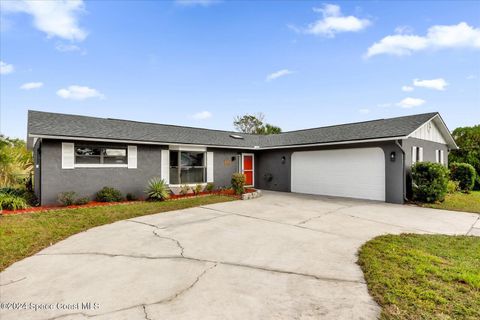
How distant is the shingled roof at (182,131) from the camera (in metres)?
9.61

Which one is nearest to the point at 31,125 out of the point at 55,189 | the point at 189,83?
the point at 55,189

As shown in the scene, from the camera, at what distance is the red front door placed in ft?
52.0

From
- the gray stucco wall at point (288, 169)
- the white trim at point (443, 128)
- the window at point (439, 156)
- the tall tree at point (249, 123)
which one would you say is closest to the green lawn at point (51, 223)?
the gray stucco wall at point (288, 169)

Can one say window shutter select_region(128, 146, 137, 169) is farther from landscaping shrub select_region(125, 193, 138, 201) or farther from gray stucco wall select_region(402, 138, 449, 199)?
gray stucco wall select_region(402, 138, 449, 199)

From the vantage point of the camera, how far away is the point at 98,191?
10.1 m

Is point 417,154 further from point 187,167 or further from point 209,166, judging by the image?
point 187,167

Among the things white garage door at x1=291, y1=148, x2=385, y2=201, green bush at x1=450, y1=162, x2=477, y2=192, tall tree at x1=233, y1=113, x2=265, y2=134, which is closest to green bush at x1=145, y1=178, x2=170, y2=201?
white garage door at x1=291, y1=148, x2=385, y2=201

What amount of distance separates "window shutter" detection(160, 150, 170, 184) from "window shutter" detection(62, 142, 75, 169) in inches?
144

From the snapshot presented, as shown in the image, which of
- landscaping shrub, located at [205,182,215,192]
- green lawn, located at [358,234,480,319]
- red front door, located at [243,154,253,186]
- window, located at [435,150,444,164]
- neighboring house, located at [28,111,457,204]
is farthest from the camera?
red front door, located at [243,154,253,186]

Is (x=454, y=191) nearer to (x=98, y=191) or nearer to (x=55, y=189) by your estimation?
(x=98, y=191)

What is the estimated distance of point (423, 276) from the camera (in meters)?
3.52

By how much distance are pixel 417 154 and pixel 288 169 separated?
652 cm

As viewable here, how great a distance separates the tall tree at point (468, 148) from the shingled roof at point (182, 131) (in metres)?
8.51

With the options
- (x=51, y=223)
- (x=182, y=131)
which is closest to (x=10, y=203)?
(x=51, y=223)
